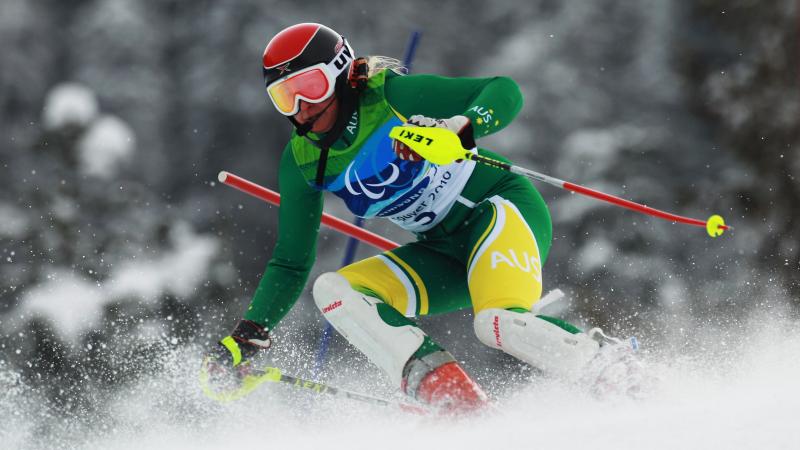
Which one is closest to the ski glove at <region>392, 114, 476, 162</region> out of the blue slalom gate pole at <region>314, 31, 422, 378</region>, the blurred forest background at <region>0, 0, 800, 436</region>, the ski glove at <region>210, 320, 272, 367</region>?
the ski glove at <region>210, 320, 272, 367</region>

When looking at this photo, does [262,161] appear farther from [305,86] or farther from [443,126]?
[443,126]

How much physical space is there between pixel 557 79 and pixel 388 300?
579 cm

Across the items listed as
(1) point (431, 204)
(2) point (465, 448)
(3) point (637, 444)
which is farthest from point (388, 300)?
(3) point (637, 444)

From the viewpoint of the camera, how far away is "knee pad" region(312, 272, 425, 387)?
87.1 inches

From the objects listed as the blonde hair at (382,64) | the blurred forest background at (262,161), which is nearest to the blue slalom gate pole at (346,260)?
the blonde hair at (382,64)

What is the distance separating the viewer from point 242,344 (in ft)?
8.66

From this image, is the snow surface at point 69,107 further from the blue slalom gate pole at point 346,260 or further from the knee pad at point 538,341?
the knee pad at point 538,341

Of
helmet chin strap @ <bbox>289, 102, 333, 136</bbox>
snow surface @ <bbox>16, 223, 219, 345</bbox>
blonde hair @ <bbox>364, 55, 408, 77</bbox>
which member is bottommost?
snow surface @ <bbox>16, 223, 219, 345</bbox>

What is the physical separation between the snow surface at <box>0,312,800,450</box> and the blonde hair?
100 cm

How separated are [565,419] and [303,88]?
1.15 m

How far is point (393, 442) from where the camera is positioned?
209 cm

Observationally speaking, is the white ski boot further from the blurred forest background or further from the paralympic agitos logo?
the blurred forest background

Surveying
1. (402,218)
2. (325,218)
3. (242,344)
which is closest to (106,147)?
(325,218)

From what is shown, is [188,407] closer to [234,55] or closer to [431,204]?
[431,204]
